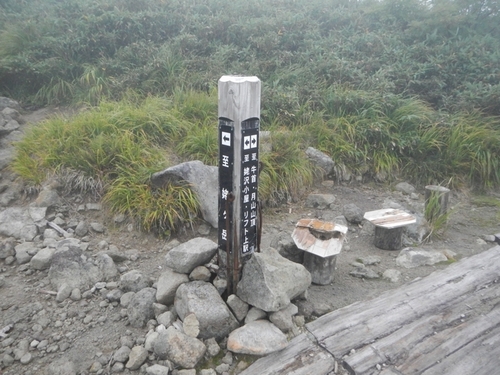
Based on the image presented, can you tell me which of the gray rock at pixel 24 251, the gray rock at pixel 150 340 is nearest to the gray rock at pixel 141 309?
the gray rock at pixel 150 340

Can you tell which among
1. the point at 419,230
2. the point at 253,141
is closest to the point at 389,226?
the point at 419,230

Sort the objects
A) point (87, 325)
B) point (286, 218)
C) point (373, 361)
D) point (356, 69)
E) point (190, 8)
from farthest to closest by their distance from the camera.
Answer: point (190, 8)
point (356, 69)
point (286, 218)
point (87, 325)
point (373, 361)

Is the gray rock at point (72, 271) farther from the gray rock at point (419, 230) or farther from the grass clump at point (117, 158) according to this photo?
the gray rock at point (419, 230)

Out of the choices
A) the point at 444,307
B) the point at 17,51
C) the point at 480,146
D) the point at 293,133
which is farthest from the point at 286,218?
the point at 17,51

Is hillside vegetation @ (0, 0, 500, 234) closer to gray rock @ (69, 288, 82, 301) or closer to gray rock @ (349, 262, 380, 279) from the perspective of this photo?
gray rock @ (69, 288, 82, 301)

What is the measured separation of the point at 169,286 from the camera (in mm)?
3336

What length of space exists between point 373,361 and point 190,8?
9241 millimetres

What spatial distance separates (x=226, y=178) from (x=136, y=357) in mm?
1428

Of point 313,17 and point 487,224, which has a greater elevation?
point 313,17

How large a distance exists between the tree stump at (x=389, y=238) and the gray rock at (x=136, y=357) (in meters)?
2.90

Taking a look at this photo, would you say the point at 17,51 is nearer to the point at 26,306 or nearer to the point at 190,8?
→ the point at 190,8

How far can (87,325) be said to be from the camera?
331cm

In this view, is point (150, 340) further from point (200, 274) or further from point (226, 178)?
point (226, 178)

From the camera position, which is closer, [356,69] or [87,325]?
[87,325]
